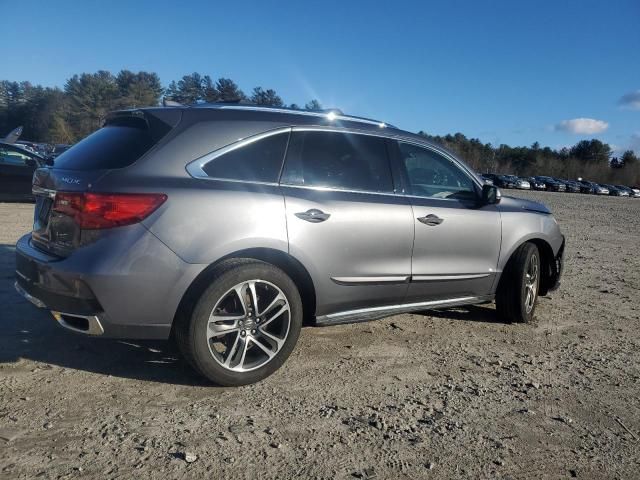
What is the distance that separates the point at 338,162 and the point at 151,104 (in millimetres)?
6725

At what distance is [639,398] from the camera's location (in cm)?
349

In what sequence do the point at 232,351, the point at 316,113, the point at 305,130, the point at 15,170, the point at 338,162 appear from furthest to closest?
the point at 15,170, the point at 316,113, the point at 338,162, the point at 305,130, the point at 232,351

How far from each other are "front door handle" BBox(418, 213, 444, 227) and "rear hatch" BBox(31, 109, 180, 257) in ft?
6.47

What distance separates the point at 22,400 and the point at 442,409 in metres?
2.43

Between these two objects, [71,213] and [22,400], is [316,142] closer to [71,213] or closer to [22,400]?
[71,213]

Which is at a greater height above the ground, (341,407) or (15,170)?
(15,170)

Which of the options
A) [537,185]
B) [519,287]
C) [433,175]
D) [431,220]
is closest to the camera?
A: [431,220]

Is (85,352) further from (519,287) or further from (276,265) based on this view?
(519,287)

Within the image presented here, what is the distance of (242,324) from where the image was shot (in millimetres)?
3359

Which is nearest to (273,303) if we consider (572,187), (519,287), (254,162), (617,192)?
(254,162)

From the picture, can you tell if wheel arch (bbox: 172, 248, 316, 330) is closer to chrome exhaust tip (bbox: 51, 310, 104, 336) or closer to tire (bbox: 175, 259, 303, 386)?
tire (bbox: 175, 259, 303, 386)

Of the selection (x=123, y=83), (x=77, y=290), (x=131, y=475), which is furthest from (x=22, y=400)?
(x=123, y=83)

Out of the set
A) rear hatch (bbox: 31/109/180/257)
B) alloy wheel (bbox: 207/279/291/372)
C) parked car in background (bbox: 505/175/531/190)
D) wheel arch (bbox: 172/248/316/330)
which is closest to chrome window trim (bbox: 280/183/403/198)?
wheel arch (bbox: 172/248/316/330)

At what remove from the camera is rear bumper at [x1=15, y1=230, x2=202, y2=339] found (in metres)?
2.94
